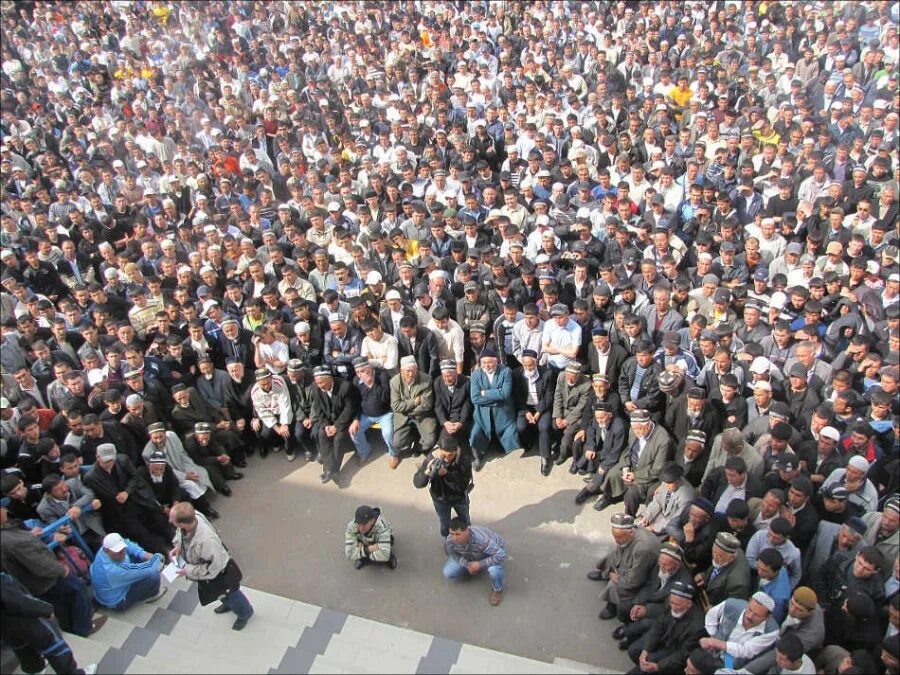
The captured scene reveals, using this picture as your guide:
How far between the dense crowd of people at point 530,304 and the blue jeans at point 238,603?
3 centimetres

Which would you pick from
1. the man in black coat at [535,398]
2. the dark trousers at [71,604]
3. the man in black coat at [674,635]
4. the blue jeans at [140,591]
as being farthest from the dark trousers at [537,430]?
the dark trousers at [71,604]

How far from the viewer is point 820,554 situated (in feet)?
19.0

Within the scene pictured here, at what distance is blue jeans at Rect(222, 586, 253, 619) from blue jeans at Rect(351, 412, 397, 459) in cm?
260

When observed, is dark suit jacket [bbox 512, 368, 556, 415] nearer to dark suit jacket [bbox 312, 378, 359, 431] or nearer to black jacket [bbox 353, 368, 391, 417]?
black jacket [bbox 353, 368, 391, 417]

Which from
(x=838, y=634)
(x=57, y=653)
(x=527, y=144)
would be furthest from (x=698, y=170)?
(x=57, y=653)

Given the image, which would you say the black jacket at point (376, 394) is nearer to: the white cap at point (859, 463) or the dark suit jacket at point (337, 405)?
the dark suit jacket at point (337, 405)

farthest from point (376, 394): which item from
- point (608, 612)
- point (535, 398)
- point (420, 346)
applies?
point (608, 612)

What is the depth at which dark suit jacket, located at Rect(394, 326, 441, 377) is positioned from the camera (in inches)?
335

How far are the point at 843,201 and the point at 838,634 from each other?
6880 millimetres

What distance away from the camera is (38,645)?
523cm

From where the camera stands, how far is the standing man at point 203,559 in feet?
18.4

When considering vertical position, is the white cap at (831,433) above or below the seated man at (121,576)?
above

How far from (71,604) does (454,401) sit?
4.11 metres

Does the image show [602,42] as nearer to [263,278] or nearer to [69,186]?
[263,278]
